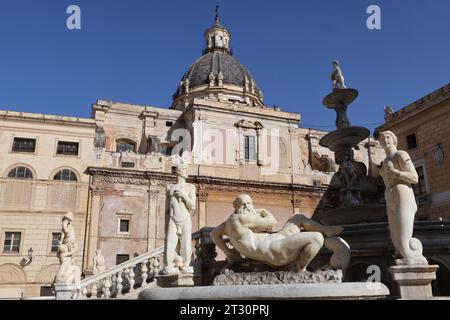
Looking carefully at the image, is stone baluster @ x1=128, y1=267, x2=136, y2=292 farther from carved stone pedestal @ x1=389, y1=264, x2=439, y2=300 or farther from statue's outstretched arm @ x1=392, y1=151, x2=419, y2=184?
statue's outstretched arm @ x1=392, y1=151, x2=419, y2=184

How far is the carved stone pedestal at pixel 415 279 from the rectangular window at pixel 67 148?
24970 millimetres

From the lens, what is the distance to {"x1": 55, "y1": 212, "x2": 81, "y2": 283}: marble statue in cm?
1042

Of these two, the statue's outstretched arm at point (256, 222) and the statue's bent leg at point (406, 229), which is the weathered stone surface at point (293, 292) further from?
the statue's outstretched arm at point (256, 222)

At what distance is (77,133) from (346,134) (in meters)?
21.0

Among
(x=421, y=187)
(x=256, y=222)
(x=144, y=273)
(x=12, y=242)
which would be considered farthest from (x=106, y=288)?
(x=421, y=187)

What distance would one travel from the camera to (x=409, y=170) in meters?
5.91

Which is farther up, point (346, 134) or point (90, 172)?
point (90, 172)

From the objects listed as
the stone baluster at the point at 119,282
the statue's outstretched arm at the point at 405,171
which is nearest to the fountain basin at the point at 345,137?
the statue's outstretched arm at the point at 405,171

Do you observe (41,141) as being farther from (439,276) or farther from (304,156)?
(439,276)

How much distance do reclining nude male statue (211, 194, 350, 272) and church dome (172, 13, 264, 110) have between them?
36.1 m

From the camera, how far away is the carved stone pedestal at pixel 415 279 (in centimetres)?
521

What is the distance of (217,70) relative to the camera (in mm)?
47031

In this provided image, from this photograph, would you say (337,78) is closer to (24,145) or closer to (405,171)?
(405,171)
